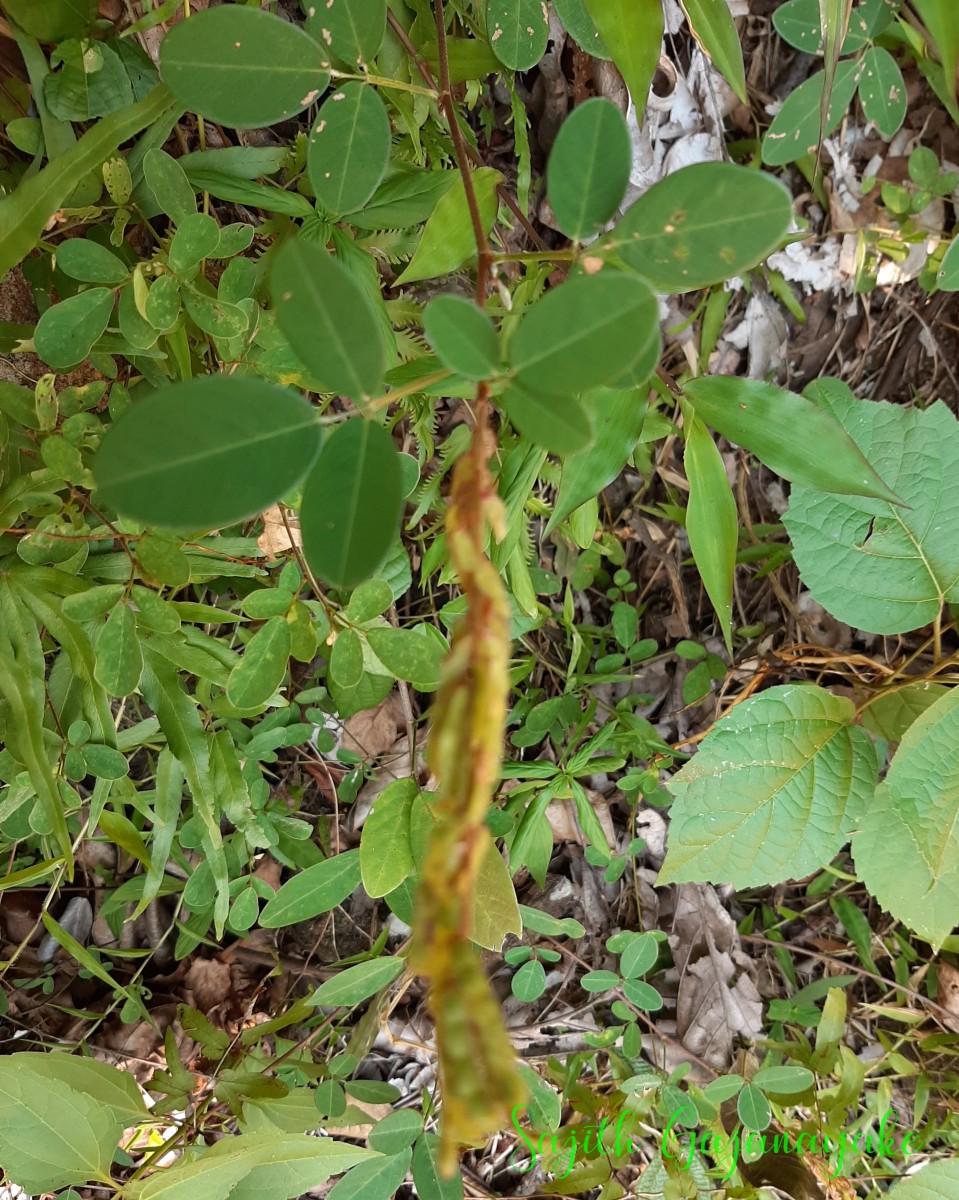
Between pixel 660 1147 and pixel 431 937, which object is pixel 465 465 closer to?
pixel 431 937

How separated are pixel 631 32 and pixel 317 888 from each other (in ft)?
3.90

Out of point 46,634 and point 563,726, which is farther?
point 563,726

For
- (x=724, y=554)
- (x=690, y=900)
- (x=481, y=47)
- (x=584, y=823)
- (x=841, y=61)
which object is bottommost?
(x=690, y=900)

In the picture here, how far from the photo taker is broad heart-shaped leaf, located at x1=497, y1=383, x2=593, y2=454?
484 millimetres

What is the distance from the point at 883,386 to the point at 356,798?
1601mm

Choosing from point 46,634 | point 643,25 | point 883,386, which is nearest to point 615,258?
point 643,25

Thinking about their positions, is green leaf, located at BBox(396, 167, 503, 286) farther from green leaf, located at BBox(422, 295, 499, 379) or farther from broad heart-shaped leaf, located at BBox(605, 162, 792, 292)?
green leaf, located at BBox(422, 295, 499, 379)

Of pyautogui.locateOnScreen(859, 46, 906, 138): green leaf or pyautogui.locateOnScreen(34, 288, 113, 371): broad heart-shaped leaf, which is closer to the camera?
pyautogui.locateOnScreen(34, 288, 113, 371): broad heart-shaped leaf

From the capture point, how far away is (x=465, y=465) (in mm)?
392

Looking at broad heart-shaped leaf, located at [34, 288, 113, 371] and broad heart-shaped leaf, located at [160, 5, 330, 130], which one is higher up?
broad heart-shaped leaf, located at [160, 5, 330, 130]

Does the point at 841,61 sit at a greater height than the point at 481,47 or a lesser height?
lesser


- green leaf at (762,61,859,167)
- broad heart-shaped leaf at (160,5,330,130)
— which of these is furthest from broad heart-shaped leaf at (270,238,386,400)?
green leaf at (762,61,859,167)

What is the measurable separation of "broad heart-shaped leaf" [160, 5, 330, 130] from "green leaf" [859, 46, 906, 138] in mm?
1350

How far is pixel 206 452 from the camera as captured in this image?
19.0 inches
